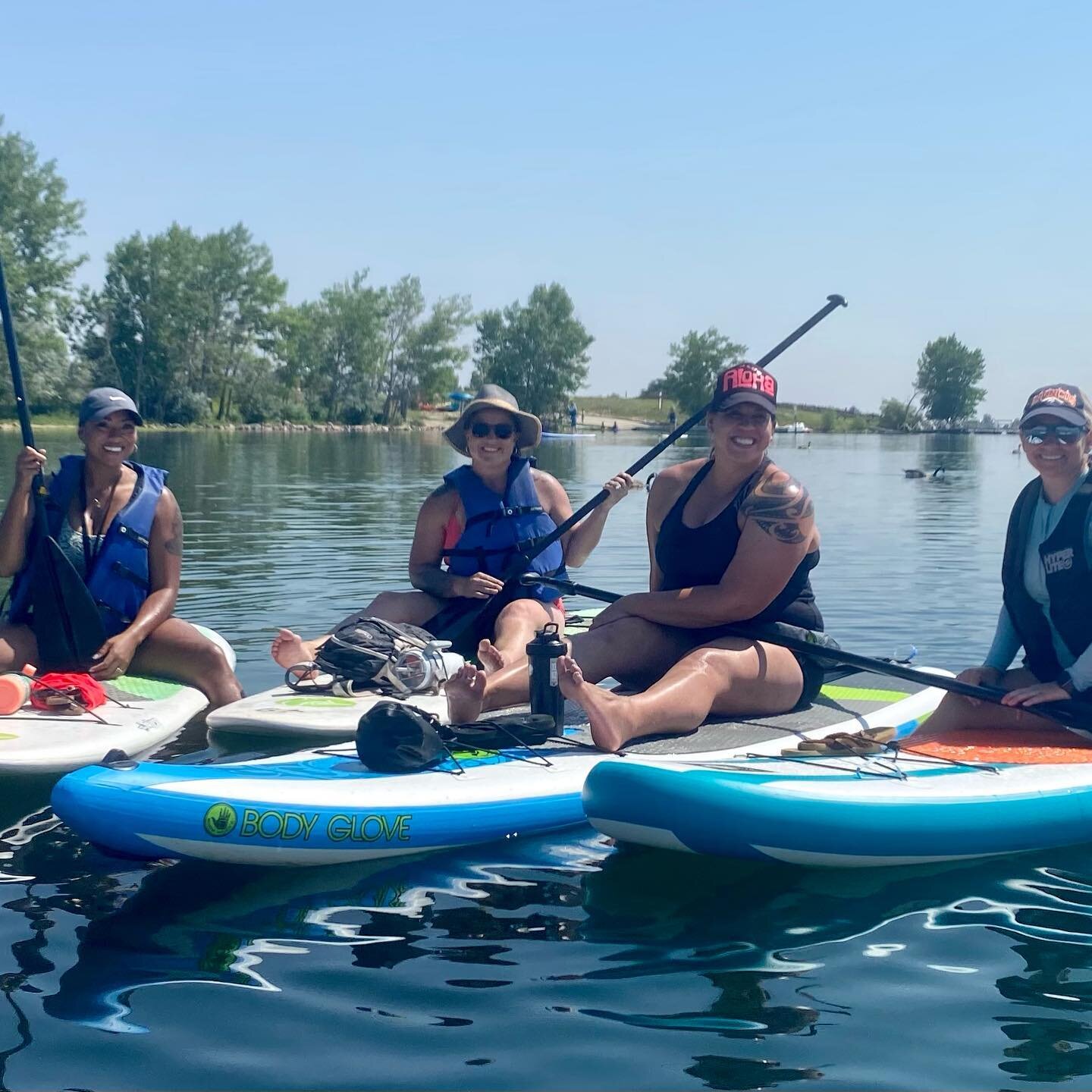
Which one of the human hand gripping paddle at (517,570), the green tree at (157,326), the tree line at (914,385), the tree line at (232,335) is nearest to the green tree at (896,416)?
the tree line at (914,385)

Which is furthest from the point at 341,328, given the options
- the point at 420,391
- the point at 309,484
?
the point at 309,484

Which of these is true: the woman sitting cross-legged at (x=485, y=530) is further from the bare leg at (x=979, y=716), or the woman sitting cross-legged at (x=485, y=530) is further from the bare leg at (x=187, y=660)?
the bare leg at (x=979, y=716)

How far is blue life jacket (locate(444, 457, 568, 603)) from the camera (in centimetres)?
672

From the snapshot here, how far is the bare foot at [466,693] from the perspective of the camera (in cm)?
487

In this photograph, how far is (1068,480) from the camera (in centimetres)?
505

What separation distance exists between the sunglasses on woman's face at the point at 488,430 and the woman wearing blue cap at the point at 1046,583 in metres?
2.58

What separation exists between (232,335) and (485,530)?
61.6m

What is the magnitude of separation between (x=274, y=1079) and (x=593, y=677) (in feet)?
8.31

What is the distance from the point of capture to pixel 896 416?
112188mm

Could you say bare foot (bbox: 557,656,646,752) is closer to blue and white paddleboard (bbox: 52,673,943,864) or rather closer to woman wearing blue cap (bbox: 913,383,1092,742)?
blue and white paddleboard (bbox: 52,673,943,864)

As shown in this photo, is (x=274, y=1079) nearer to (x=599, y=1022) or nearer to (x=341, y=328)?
(x=599, y=1022)

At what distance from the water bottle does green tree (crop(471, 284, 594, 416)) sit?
76.0m

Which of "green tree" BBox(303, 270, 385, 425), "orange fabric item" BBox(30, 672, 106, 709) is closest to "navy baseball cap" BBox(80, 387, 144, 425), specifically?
"orange fabric item" BBox(30, 672, 106, 709)

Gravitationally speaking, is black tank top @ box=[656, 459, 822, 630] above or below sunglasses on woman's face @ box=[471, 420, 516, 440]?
below
